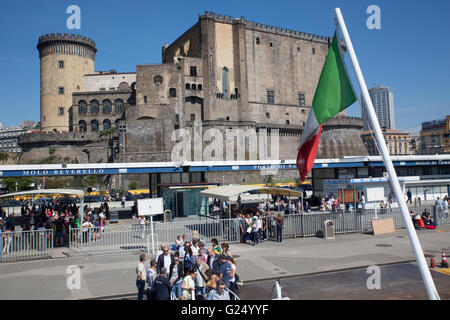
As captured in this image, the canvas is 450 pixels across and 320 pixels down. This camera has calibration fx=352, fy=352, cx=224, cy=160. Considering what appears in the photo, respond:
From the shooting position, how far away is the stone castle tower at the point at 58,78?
252ft

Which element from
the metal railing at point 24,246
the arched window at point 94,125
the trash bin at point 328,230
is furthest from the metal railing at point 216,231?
the arched window at point 94,125

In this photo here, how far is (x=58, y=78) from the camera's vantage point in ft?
252

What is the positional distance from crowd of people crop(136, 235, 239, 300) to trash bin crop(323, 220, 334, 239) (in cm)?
938

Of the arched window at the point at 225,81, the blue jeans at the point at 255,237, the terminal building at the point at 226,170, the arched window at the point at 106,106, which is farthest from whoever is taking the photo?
the arched window at the point at 106,106

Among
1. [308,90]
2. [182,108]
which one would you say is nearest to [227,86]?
[182,108]

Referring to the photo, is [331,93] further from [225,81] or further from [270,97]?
[270,97]

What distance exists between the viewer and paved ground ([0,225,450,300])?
37.7ft

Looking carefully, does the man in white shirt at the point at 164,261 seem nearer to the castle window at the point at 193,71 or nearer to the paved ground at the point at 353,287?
the paved ground at the point at 353,287

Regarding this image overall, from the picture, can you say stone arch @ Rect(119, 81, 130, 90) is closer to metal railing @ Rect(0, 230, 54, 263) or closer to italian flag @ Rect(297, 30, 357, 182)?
metal railing @ Rect(0, 230, 54, 263)

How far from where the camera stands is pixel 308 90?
83.5 meters

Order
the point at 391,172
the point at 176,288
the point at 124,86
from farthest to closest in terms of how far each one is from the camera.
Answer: the point at 124,86
the point at 176,288
the point at 391,172

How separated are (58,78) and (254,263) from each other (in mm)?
76225

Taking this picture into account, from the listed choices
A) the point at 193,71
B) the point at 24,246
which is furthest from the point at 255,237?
the point at 193,71

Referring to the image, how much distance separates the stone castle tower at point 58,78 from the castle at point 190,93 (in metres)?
0.22
